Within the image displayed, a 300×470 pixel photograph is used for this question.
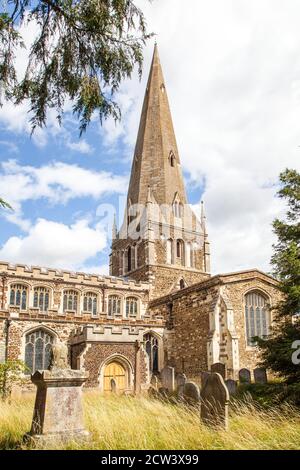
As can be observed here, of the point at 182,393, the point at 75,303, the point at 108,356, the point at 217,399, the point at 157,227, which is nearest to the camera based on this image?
the point at 217,399

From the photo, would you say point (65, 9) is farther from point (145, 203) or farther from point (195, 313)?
point (145, 203)

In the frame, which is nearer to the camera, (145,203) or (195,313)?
(195,313)

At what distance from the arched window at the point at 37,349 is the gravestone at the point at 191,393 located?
12942 mm

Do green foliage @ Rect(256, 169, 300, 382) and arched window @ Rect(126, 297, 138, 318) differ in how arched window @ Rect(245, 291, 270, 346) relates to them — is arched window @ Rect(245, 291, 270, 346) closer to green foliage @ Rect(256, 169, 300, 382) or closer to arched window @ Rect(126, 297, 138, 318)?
arched window @ Rect(126, 297, 138, 318)

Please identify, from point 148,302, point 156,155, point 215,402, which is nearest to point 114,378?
point 148,302

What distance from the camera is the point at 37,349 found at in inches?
837

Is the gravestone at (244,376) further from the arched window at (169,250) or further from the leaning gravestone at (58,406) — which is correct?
the arched window at (169,250)

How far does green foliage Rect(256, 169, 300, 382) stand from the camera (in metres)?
9.73

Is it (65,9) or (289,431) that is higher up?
(65,9)

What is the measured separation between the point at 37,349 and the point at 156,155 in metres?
20.4

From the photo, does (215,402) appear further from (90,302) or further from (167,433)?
(90,302)
